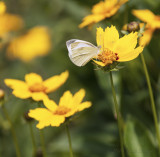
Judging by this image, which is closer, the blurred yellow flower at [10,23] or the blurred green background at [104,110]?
the blurred green background at [104,110]

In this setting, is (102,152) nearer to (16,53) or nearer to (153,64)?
(153,64)

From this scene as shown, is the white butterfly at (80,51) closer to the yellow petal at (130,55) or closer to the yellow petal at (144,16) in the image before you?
the yellow petal at (130,55)

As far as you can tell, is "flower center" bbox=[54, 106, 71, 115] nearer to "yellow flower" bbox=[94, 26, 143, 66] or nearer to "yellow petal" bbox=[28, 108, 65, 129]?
"yellow petal" bbox=[28, 108, 65, 129]

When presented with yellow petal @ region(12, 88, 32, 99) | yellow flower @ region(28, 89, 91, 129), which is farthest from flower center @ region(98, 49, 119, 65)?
yellow petal @ region(12, 88, 32, 99)

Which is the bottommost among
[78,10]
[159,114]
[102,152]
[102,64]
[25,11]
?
[102,152]

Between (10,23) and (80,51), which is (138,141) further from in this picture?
(10,23)

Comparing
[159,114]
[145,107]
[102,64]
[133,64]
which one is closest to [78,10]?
[133,64]

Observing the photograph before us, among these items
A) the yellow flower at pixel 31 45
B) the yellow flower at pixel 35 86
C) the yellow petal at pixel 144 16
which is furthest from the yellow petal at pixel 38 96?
the yellow flower at pixel 31 45
